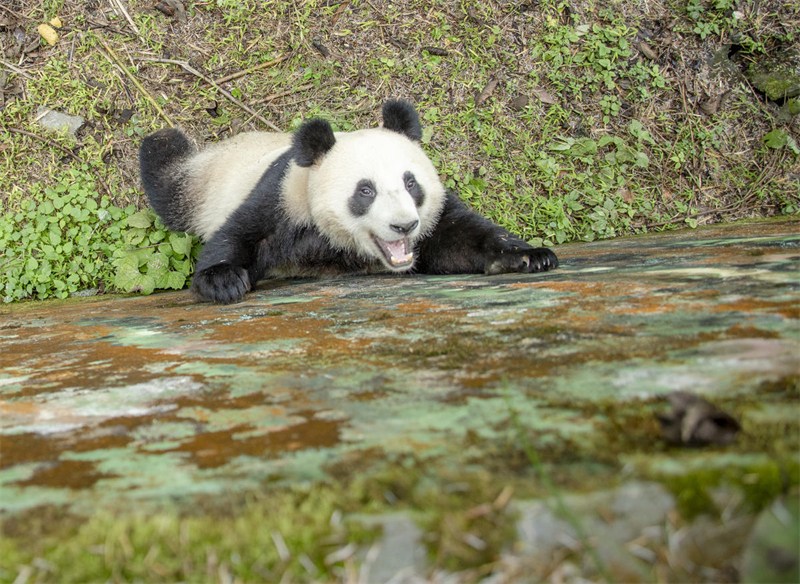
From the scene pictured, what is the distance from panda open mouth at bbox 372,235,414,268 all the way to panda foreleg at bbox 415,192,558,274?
0.86ft

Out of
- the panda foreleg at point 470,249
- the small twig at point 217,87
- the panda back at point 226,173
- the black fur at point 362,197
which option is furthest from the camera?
the small twig at point 217,87

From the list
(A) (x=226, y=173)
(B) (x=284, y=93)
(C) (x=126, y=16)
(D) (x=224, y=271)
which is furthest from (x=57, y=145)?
(D) (x=224, y=271)

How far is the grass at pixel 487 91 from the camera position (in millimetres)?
5316

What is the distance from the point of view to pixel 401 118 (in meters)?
4.32

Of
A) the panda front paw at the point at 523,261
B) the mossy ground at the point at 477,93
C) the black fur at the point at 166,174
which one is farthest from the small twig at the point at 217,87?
the panda front paw at the point at 523,261

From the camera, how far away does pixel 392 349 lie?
7.03ft

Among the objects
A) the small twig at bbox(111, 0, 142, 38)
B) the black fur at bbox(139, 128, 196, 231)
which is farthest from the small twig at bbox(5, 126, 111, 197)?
the small twig at bbox(111, 0, 142, 38)

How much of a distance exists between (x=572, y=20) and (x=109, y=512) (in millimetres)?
5168

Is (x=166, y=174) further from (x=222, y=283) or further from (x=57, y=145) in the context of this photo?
(x=222, y=283)

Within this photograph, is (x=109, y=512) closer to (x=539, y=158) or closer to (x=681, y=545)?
(x=681, y=545)

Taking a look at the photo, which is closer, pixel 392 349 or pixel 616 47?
pixel 392 349

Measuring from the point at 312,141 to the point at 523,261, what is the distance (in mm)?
1210

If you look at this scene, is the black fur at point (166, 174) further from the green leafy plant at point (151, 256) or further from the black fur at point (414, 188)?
the black fur at point (414, 188)

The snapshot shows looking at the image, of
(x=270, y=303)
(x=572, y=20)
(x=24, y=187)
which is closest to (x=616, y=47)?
(x=572, y=20)
